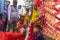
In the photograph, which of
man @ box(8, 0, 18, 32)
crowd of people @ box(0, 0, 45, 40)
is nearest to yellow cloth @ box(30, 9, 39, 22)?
crowd of people @ box(0, 0, 45, 40)

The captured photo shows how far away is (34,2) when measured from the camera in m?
1.21

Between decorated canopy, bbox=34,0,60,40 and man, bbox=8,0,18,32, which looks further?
man, bbox=8,0,18,32

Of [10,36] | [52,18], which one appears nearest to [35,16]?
[52,18]

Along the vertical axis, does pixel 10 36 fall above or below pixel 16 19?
below

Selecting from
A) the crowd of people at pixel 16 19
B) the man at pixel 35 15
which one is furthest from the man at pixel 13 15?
the man at pixel 35 15

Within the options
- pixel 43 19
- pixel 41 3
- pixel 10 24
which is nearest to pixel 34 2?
pixel 41 3

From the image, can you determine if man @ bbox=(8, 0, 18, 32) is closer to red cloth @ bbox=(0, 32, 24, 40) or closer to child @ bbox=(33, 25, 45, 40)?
red cloth @ bbox=(0, 32, 24, 40)

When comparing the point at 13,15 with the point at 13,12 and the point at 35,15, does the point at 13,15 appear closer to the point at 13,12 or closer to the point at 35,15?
the point at 13,12

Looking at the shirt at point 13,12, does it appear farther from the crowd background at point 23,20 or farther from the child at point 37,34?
the child at point 37,34

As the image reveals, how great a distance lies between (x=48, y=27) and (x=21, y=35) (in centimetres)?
23

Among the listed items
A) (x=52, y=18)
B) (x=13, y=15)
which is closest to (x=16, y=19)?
(x=13, y=15)

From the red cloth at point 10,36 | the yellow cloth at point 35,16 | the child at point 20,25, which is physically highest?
the yellow cloth at point 35,16

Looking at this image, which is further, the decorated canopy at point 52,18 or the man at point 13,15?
the man at point 13,15

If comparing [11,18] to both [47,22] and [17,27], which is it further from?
[47,22]
